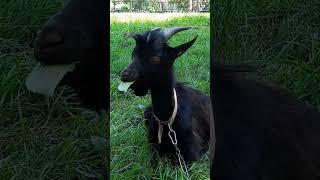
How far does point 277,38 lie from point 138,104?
584 millimetres

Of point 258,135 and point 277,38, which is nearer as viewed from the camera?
point 258,135

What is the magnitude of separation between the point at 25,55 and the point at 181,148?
0.68 metres

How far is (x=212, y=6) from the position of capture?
6.73ft

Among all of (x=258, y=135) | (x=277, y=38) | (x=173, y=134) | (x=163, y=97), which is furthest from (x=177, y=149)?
(x=277, y=38)

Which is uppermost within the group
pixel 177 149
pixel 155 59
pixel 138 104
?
pixel 155 59

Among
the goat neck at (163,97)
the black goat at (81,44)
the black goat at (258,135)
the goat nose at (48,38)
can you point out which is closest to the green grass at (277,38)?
the black goat at (258,135)

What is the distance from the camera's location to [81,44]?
6.73 feet

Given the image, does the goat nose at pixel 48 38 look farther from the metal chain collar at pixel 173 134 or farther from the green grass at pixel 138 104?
the metal chain collar at pixel 173 134

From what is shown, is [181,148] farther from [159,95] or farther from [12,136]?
[12,136]

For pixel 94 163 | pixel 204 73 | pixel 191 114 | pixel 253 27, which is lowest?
pixel 94 163

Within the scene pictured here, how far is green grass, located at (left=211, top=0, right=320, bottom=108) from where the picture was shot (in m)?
2.09

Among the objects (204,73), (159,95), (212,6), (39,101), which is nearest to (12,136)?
(39,101)

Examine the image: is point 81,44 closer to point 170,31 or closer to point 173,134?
point 170,31

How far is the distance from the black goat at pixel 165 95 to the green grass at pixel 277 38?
0.68ft
